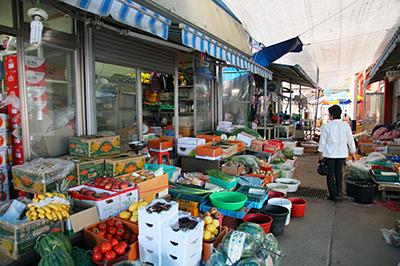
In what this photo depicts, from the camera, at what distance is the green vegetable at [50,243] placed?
210 centimetres

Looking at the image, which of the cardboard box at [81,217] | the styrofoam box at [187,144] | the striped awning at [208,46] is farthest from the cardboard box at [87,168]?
the styrofoam box at [187,144]

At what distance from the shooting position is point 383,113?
1352 centimetres

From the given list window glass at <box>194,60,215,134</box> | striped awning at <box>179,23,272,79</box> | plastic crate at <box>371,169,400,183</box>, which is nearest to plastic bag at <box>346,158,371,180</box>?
plastic crate at <box>371,169,400,183</box>

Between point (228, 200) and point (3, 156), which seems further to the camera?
point (228, 200)

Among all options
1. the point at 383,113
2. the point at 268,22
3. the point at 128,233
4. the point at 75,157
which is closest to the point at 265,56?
the point at 268,22

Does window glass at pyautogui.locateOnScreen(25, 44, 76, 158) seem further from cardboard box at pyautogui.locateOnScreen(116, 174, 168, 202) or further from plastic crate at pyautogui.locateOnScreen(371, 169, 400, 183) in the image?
plastic crate at pyautogui.locateOnScreen(371, 169, 400, 183)

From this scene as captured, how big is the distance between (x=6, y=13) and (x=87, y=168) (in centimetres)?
221

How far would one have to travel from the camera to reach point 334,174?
538 cm

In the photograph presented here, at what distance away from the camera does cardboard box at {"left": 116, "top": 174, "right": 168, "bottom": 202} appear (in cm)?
338

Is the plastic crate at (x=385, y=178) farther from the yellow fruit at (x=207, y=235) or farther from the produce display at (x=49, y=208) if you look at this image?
the produce display at (x=49, y=208)

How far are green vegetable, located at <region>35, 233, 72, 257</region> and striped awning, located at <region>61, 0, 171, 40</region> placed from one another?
1.91 metres

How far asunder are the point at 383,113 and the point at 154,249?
14.9 meters

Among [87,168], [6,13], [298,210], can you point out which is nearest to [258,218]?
[298,210]

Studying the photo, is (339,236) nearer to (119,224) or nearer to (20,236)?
(119,224)
